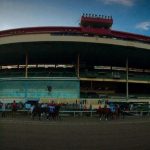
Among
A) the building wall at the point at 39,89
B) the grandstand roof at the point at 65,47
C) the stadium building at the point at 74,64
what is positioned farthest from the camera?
the grandstand roof at the point at 65,47

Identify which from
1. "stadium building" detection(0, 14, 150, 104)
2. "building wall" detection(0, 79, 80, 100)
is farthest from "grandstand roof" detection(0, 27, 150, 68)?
"building wall" detection(0, 79, 80, 100)

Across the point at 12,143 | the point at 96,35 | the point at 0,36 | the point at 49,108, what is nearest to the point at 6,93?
the point at 0,36

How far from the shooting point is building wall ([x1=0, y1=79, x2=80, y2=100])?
36.2m

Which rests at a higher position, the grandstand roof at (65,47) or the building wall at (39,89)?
the grandstand roof at (65,47)

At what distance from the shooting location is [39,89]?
36.9 metres

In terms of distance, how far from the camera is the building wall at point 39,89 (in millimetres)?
36156

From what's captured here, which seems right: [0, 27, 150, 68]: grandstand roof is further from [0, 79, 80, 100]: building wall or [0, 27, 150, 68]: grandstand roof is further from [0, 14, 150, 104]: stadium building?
[0, 79, 80, 100]: building wall

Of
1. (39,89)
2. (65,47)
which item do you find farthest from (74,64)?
(39,89)

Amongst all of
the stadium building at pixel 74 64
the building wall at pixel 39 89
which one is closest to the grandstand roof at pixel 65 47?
the stadium building at pixel 74 64

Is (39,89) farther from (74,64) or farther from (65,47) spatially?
(74,64)

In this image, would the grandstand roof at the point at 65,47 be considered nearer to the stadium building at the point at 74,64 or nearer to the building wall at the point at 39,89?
the stadium building at the point at 74,64

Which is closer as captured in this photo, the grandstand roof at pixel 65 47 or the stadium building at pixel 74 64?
the stadium building at pixel 74 64

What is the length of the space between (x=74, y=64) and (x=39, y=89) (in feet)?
24.5

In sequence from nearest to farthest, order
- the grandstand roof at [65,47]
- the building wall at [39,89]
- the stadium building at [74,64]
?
the building wall at [39,89] → the stadium building at [74,64] → the grandstand roof at [65,47]
